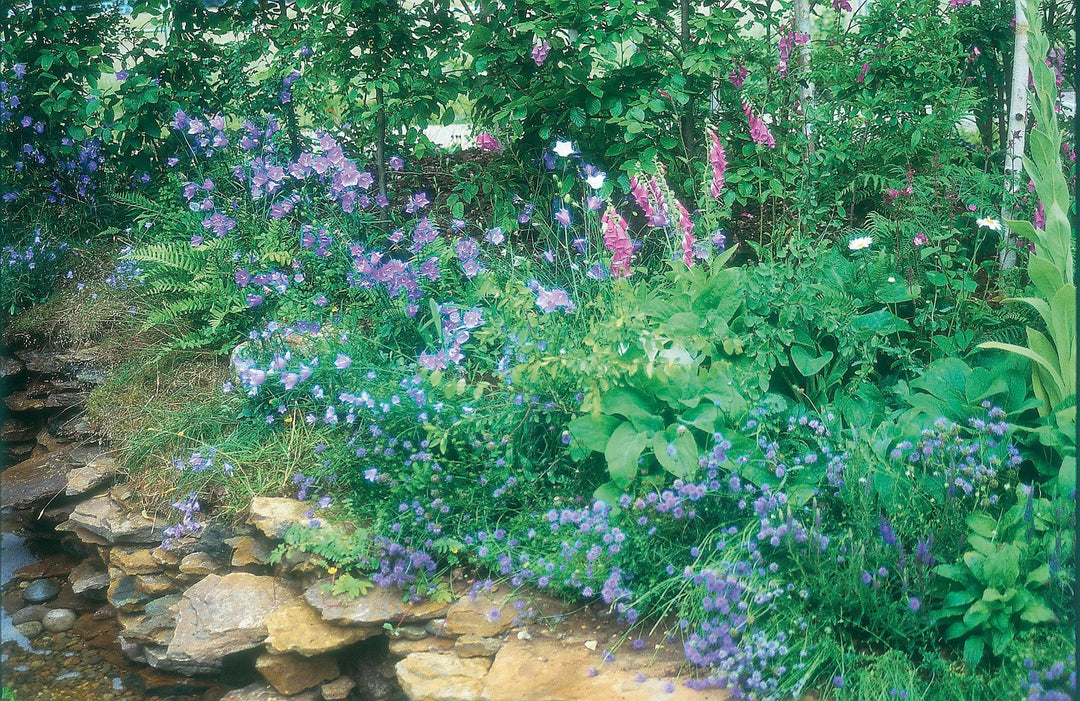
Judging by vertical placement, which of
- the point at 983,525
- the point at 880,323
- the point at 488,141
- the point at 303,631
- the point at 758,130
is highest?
the point at 488,141

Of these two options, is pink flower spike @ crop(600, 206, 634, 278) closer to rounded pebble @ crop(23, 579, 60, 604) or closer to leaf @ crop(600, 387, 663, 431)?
leaf @ crop(600, 387, 663, 431)

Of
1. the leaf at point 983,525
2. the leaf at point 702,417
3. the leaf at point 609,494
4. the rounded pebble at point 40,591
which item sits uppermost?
the leaf at point 702,417

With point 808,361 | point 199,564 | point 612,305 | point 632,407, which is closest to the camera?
point 632,407

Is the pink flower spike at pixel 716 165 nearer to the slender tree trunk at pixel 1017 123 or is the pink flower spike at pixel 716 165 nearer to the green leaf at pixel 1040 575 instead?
the slender tree trunk at pixel 1017 123

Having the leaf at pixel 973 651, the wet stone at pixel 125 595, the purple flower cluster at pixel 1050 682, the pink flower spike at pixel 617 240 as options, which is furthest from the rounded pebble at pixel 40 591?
the purple flower cluster at pixel 1050 682

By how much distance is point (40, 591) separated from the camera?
13.7 ft

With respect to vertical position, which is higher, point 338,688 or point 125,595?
point 125,595

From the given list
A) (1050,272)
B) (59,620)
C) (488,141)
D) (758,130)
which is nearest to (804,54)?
(758,130)

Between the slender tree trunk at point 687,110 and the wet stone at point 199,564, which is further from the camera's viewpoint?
the slender tree trunk at point 687,110

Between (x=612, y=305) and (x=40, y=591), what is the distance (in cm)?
272

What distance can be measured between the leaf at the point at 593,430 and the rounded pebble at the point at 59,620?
7.64 ft

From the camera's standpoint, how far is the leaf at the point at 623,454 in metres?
2.93

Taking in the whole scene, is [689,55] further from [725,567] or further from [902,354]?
[725,567]

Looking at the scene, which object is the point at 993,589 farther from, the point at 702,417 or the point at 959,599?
the point at 702,417
